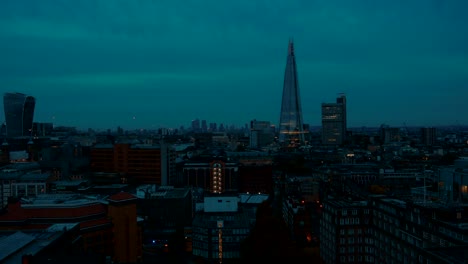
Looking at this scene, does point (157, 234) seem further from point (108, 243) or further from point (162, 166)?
point (162, 166)

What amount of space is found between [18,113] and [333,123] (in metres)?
45.2

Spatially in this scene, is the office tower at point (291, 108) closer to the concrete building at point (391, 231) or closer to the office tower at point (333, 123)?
the office tower at point (333, 123)

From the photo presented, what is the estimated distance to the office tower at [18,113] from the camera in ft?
185

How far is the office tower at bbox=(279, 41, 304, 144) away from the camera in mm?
77750

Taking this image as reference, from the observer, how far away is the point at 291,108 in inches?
3157

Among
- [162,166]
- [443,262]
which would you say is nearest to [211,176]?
[162,166]

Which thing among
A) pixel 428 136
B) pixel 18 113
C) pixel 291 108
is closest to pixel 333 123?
pixel 291 108

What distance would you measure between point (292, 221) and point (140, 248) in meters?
5.35

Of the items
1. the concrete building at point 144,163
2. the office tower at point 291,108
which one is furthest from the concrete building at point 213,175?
the office tower at point 291,108

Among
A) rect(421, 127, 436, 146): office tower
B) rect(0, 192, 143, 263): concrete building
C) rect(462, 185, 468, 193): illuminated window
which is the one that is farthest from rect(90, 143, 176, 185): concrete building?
rect(421, 127, 436, 146): office tower

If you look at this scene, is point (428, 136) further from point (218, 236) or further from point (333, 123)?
point (218, 236)

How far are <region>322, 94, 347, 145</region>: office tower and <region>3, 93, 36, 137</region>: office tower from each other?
4261 cm

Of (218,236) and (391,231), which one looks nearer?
(391,231)

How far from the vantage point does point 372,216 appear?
14195 mm
